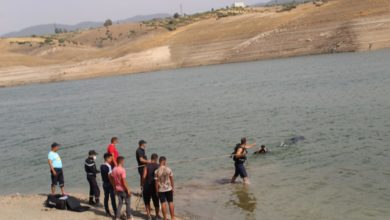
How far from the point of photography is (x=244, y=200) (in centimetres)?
1669

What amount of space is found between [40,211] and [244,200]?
6239mm

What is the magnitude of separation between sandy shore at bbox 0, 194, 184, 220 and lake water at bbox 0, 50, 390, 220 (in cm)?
186

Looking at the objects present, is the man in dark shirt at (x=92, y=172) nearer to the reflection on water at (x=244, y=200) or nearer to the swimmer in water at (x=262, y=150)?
the reflection on water at (x=244, y=200)

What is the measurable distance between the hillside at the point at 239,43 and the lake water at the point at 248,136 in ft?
59.9

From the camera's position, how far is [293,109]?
32.7m

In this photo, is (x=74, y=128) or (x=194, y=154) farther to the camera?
(x=74, y=128)

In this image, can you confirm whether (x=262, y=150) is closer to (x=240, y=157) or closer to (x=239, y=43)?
(x=240, y=157)

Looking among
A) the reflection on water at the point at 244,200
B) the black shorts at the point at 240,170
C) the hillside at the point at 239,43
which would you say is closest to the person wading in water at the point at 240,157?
the black shorts at the point at 240,170

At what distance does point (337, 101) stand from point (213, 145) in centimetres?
1165

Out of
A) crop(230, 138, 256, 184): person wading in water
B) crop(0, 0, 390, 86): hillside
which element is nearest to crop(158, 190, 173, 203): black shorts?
crop(230, 138, 256, 184): person wading in water

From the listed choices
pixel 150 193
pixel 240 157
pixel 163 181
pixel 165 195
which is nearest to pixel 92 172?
pixel 150 193

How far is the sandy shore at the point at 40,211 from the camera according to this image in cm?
1502

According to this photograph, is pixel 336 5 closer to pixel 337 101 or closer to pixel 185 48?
pixel 185 48

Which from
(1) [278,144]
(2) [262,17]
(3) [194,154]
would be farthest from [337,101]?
(2) [262,17]
